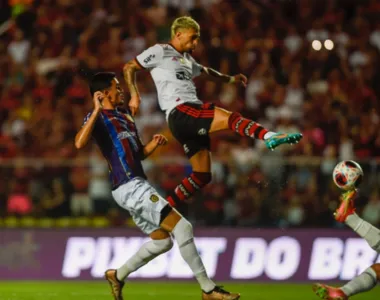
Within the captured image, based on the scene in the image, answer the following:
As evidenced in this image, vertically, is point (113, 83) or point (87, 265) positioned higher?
point (113, 83)

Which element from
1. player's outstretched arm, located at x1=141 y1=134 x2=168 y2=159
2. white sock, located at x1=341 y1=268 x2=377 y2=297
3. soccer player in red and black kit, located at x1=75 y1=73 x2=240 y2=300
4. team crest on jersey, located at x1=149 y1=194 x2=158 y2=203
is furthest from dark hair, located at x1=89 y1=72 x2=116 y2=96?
white sock, located at x1=341 y1=268 x2=377 y2=297

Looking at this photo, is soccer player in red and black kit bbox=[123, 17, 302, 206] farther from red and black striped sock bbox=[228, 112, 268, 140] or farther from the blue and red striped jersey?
the blue and red striped jersey

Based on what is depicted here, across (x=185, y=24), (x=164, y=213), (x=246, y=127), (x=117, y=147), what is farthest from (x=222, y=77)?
(x=164, y=213)

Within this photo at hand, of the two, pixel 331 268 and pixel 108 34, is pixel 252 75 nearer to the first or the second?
pixel 108 34

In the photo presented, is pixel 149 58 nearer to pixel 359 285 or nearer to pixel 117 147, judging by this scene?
pixel 117 147

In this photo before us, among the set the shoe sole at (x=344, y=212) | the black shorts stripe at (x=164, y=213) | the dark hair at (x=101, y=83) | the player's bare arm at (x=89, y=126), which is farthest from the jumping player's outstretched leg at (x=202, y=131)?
the player's bare arm at (x=89, y=126)

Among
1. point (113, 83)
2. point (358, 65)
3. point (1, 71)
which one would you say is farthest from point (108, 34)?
point (113, 83)

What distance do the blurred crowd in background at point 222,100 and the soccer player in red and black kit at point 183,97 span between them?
139 inches

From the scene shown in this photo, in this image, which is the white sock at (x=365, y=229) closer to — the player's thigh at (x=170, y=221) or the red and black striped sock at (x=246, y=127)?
the red and black striped sock at (x=246, y=127)

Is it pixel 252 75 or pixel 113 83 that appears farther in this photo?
pixel 252 75

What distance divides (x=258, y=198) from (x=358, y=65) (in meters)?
4.62

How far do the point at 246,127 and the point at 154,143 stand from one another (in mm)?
1002

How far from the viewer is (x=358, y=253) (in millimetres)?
15641

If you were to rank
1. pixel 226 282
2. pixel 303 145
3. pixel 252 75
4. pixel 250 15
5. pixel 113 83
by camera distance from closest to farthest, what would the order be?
pixel 113 83, pixel 226 282, pixel 303 145, pixel 252 75, pixel 250 15
